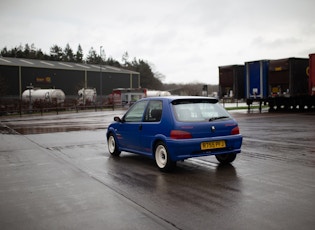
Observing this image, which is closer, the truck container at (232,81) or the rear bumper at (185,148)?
the rear bumper at (185,148)

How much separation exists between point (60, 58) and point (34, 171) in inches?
4871

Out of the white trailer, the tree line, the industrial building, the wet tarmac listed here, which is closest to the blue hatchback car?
the wet tarmac

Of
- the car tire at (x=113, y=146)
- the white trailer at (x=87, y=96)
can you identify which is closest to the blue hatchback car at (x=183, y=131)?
the car tire at (x=113, y=146)

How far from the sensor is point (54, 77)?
68.5 meters

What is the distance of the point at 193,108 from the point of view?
7246 millimetres

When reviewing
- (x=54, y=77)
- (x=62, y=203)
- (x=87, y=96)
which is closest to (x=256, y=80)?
(x=62, y=203)

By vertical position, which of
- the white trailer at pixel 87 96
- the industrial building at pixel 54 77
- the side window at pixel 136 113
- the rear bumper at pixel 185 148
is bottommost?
the rear bumper at pixel 185 148

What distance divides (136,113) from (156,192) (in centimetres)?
300

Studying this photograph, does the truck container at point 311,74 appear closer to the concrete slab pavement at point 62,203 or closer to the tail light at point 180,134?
the tail light at point 180,134

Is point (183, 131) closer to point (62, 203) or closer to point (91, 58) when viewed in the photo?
point (62, 203)

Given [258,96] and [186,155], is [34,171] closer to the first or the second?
[186,155]

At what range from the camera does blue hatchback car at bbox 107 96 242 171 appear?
682cm

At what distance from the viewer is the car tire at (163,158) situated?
22.7 ft

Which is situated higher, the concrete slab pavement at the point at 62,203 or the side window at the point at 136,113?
the side window at the point at 136,113
